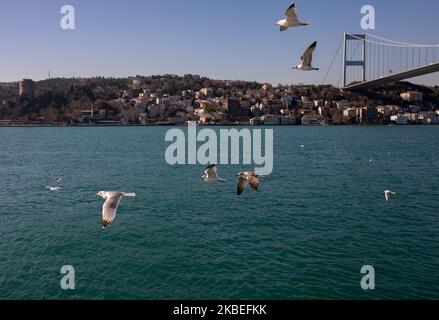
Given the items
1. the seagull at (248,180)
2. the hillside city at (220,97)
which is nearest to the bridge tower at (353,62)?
the hillside city at (220,97)

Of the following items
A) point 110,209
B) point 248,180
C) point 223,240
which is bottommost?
point 223,240

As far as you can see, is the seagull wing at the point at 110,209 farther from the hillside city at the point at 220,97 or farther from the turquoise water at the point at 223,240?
the hillside city at the point at 220,97

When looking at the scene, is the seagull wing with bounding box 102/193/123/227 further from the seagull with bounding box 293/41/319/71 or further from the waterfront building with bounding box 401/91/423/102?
the waterfront building with bounding box 401/91/423/102

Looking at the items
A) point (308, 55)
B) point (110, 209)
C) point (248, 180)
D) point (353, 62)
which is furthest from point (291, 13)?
point (353, 62)

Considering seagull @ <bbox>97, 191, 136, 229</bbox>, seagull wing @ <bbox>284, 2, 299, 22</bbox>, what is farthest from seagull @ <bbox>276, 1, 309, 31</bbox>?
seagull @ <bbox>97, 191, 136, 229</bbox>

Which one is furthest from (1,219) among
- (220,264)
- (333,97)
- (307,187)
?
(333,97)

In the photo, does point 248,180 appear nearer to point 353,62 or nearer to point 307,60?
point 307,60
